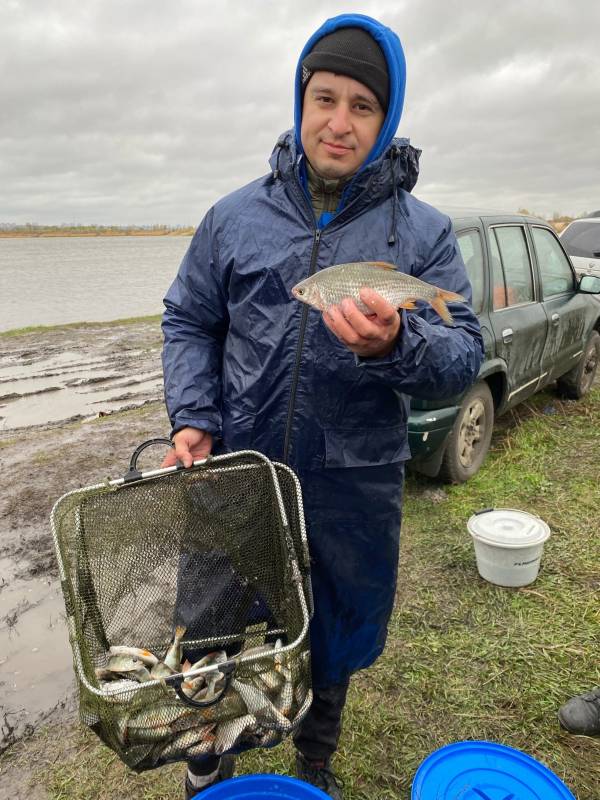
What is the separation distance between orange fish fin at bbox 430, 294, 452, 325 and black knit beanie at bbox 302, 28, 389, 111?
0.71m

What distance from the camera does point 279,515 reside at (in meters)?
2.13

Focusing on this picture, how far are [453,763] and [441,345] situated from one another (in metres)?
1.55

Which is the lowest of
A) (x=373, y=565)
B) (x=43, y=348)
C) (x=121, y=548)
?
(x=43, y=348)

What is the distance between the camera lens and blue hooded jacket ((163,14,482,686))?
2.02m

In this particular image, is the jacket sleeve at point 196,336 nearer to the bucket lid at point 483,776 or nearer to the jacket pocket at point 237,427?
the jacket pocket at point 237,427

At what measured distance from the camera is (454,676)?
318 cm

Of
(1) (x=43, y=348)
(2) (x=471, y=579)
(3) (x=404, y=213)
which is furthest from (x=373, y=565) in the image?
(1) (x=43, y=348)

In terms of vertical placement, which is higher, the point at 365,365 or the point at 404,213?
the point at 404,213

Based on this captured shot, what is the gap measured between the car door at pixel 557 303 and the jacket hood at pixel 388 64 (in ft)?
15.4

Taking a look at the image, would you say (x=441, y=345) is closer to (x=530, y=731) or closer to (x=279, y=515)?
(x=279, y=515)

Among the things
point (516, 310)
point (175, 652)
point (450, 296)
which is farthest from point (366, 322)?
point (516, 310)

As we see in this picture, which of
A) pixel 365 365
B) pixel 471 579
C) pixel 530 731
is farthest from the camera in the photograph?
pixel 471 579

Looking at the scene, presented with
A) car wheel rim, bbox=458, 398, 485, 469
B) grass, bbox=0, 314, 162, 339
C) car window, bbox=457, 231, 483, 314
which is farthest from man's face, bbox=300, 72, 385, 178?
grass, bbox=0, 314, 162, 339

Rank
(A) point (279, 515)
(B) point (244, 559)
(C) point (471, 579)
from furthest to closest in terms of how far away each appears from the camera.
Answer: (C) point (471, 579) → (B) point (244, 559) → (A) point (279, 515)
